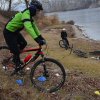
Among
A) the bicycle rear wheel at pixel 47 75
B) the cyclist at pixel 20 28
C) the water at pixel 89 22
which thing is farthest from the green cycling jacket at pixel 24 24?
the water at pixel 89 22

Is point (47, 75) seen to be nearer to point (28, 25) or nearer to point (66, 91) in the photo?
point (66, 91)

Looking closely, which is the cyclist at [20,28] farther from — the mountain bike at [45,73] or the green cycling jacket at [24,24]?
the mountain bike at [45,73]

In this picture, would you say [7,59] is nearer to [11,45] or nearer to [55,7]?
[11,45]

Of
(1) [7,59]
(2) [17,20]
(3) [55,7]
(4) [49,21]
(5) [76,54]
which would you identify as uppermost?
(2) [17,20]

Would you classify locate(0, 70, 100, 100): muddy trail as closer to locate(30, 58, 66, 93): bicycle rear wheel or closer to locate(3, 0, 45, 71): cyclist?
locate(30, 58, 66, 93): bicycle rear wheel

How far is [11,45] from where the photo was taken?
1013 centimetres

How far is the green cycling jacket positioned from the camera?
931cm

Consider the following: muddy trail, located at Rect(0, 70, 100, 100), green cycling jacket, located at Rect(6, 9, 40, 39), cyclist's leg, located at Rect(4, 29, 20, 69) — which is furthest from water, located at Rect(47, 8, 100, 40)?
green cycling jacket, located at Rect(6, 9, 40, 39)

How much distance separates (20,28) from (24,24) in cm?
60

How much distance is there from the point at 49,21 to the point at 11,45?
147 feet

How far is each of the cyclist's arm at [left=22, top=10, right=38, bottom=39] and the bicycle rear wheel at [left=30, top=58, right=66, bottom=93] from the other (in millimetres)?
718

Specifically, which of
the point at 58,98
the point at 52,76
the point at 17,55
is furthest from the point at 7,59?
the point at 58,98

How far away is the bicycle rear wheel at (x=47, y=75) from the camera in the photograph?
9.70 metres

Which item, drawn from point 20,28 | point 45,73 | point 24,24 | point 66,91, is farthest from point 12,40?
point 66,91
